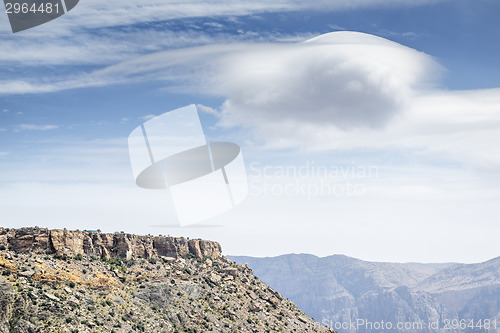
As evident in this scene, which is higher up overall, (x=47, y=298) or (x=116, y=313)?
(x=47, y=298)

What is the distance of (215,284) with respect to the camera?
172 meters

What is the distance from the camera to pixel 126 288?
145750mm

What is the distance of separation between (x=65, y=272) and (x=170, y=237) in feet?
165

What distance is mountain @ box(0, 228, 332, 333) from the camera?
118 metres

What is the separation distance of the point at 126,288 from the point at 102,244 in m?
17.1

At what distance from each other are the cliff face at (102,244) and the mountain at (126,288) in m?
0.24

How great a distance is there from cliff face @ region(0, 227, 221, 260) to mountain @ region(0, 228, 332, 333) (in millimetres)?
241

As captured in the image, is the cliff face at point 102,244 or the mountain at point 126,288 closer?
the mountain at point 126,288

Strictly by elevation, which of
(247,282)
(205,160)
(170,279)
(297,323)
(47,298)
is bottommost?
(297,323)

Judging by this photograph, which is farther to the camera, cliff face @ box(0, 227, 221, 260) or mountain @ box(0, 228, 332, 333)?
cliff face @ box(0, 227, 221, 260)

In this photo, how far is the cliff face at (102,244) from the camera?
135m

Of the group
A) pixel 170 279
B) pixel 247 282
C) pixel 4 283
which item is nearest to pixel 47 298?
pixel 4 283

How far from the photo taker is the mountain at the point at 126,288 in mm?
118438

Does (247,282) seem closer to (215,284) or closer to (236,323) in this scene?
(215,284)
